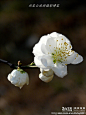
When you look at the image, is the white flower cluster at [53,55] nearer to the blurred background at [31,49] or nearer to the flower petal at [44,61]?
the flower petal at [44,61]

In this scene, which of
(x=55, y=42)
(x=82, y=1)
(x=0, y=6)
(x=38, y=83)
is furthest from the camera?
(x=82, y=1)

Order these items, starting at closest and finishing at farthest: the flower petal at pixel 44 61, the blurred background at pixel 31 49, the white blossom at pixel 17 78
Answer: the flower petal at pixel 44 61
the white blossom at pixel 17 78
the blurred background at pixel 31 49

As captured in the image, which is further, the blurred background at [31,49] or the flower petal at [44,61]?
the blurred background at [31,49]

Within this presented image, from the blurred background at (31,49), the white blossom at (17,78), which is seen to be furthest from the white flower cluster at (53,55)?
the blurred background at (31,49)

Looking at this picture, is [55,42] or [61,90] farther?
[61,90]

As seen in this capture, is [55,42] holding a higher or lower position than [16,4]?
lower

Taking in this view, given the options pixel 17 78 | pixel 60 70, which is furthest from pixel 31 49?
pixel 60 70

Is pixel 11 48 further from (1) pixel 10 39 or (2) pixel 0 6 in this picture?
(2) pixel 0 6

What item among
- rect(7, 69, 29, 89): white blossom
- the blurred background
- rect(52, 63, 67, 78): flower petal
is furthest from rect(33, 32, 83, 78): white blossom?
the blurred background

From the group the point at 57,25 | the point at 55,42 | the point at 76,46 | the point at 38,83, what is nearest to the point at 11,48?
the point at 38,83
